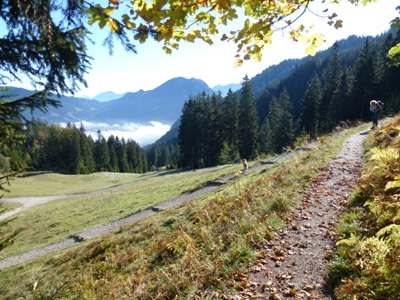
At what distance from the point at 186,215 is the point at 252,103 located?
5061 cm

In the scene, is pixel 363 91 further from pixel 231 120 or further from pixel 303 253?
pixel 303 253

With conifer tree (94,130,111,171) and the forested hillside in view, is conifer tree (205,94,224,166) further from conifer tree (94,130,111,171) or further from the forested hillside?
conifer tree (94,130,111,171)

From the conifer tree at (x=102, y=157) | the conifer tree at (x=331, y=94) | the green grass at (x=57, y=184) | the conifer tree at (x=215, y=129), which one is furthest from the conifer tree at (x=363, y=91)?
the conifer tree at (x=102, y=157)

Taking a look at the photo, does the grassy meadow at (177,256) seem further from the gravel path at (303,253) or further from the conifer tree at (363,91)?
the conifer tree at (363,91)

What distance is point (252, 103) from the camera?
58781 millimetres

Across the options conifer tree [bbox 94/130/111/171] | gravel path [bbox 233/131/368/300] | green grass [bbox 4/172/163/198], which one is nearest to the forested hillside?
green grass [bbox 4/172/163/198]

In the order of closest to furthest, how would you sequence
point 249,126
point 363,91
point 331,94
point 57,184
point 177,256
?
point 177,256
point 363,91
point 249,126
point 57,184
point 331,94

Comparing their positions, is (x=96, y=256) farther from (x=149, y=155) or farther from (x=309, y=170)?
(x=149, y=155)

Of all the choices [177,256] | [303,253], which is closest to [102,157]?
[177,256]

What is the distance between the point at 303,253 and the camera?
5473 mm

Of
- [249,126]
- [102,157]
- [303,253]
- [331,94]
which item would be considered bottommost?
[303,253]

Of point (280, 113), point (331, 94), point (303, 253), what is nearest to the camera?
point (303, 253)

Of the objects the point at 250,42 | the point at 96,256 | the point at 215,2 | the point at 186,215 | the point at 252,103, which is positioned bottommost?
the point at 96,256

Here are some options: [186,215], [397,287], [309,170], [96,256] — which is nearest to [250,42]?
[397,287]
